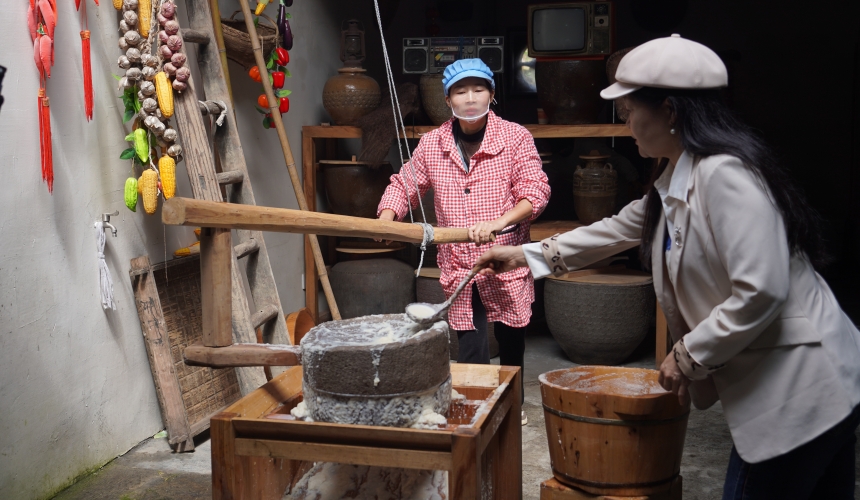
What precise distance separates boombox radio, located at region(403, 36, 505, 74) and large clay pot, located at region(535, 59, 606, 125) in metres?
0.26

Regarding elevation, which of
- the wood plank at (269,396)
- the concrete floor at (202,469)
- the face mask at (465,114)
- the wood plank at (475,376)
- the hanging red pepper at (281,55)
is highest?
the hanging red pepper at (281,55)

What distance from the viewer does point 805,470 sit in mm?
1521

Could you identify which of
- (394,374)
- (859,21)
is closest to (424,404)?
(394,374)

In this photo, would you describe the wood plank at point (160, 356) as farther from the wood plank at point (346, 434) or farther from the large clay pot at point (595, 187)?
the large clay pot at point (595, 187)

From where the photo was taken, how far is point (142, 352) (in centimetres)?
307

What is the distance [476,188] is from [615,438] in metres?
1.33

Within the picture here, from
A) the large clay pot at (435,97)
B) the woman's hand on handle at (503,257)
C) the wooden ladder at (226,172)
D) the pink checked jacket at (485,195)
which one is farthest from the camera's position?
the large clay pot at (435,97)

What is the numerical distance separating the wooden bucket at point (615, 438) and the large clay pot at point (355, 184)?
8.72ft

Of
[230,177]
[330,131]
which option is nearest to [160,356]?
[230,177]

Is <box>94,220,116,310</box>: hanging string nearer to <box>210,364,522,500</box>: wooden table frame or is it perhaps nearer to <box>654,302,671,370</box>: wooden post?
<box>210,364,522,500</box>: wooden table frame

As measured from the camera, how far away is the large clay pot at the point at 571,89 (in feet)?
13.6

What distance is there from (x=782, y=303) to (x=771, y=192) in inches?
7.9

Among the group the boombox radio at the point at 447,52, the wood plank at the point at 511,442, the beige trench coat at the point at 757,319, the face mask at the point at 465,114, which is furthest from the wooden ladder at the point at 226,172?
the beige trench coat at the point at 757,319

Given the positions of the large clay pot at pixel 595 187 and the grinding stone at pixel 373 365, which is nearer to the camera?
the grinding stone at pixel 373 365
